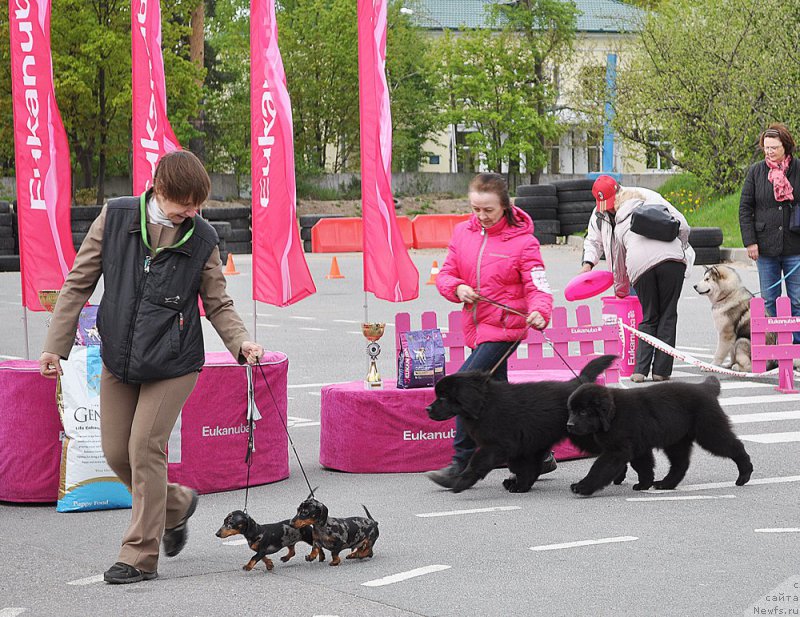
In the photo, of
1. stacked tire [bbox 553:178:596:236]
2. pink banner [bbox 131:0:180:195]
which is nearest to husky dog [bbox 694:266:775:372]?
pink banner [bbox 131:0:180:195]

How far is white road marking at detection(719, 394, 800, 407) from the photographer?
11031mm

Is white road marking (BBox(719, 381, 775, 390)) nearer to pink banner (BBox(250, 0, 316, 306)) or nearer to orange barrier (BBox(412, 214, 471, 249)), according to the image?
pink banner (BBox(250, 0, 316, 306))

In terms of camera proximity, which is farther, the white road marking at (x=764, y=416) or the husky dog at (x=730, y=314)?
the husky dog at (x=730, y=314)

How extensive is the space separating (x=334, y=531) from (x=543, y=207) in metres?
28.8

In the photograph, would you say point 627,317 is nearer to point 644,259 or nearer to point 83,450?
point 644,259

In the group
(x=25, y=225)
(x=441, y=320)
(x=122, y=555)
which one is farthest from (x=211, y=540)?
(x=441, y=320)

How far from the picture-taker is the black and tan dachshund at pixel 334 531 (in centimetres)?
574

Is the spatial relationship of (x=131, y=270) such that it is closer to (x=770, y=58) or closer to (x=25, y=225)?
(x=25, y=225)

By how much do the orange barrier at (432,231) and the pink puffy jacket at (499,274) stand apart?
90.9ft

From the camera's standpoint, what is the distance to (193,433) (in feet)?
24.8

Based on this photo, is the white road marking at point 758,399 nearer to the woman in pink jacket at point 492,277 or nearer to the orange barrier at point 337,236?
the woman in pink jacket at point 492,277

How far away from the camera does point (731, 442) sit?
25.1 ft

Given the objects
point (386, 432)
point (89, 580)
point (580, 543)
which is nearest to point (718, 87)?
point (386, 432)

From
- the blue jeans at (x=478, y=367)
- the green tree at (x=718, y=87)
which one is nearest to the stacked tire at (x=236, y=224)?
the green tree at (x=718, y=87)
